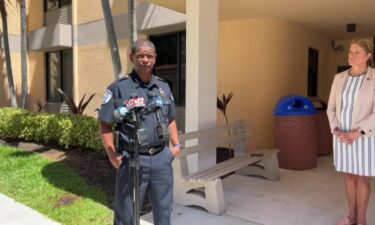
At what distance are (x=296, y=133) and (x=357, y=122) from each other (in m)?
2.55

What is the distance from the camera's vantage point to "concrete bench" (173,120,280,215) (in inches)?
166

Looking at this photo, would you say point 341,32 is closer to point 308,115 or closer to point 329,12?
point 329,12

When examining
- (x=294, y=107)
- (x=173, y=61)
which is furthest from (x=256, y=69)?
(x=173, y=61)

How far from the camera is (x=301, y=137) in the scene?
595 centimetres

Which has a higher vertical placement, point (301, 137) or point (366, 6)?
point (366, 6)

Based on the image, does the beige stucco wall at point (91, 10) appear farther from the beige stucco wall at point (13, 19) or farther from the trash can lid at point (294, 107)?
the trash can lid at point (294, 107)

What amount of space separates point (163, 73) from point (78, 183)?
16.2 feet

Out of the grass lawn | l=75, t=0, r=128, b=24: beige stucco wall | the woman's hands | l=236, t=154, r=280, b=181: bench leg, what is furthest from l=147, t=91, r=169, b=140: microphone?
l=75, t=0, r=128, b=24: beige stucco wall

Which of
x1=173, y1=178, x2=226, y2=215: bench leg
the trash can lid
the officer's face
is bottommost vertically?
x1=173, y1=178, x2=226, y2=215: bench leg

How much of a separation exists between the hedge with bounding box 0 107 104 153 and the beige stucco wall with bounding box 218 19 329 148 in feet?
8.75

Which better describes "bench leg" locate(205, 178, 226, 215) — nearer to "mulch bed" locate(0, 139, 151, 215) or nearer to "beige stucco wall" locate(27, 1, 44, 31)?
"mulch bed" locate(0, 139, 151, 215)

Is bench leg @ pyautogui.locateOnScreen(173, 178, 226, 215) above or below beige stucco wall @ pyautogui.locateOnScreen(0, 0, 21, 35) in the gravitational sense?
below

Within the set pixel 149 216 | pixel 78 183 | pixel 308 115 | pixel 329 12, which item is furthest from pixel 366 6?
pixel 78 183

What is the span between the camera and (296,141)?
5.98 m
